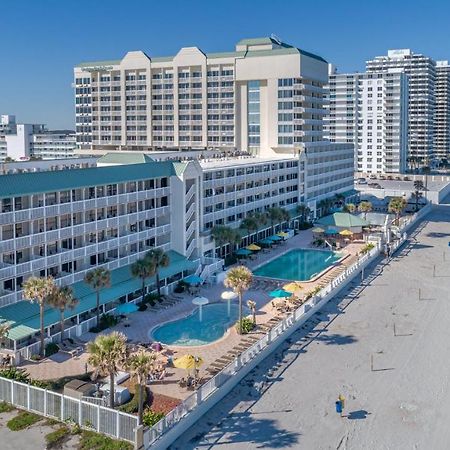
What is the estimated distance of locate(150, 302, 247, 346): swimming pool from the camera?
1783 inches

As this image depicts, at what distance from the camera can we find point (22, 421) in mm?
31625

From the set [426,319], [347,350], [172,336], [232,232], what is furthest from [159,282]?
[426,319]

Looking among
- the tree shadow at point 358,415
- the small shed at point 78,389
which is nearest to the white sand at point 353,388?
the tree shadow at point 358,415

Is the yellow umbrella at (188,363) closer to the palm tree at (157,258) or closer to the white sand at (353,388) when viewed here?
the white sand at (353,388)

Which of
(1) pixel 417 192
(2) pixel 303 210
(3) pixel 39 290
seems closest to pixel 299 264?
(2) pixel 303 210

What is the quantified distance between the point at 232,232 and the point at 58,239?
24.0 m

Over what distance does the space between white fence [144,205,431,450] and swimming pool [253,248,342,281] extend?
Answer: 353 inches

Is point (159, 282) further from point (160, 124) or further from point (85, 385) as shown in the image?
point (160, 124)

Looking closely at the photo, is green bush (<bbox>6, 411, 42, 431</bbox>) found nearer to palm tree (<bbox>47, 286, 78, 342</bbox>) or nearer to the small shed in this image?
the small shed

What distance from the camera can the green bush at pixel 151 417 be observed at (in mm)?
31016

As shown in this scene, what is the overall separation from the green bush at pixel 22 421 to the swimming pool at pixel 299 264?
36.0 metres

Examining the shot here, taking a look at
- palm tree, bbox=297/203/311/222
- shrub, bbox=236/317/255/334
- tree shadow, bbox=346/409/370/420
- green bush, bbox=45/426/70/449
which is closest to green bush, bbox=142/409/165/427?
green bush, bbox=45/426/70/449

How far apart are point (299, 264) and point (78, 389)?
40.8 meters

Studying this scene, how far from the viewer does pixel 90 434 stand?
1192 inches
